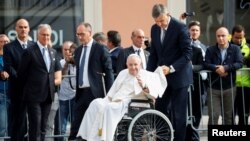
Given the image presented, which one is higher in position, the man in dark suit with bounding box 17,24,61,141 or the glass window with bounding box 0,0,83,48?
the glass window with bounding box 0,0,83,48

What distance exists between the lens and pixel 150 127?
13.1m

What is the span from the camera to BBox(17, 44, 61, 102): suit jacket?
13.5 metres

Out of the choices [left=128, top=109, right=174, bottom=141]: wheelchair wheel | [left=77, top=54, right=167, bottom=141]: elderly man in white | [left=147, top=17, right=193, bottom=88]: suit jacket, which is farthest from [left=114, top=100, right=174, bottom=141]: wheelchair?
[left=147, top=17, right=193, bottom=88]: suit jacket

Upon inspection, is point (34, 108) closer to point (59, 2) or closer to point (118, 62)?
point (118, 62)

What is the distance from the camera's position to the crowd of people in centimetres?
1315

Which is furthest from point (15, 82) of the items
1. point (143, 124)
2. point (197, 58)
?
point (197, 58)

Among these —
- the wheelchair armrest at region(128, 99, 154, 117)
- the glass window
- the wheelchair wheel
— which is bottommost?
the wheelchair wheel

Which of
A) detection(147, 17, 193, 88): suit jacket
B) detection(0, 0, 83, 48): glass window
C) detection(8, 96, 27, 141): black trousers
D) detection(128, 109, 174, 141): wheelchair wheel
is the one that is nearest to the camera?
detection(128, 109, 174, 141): wheelchair wheel

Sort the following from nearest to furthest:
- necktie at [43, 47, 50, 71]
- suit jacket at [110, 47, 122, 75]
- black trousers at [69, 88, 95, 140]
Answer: black trousers at [69, 88, 95, 140]
necktie at [43, 47, 50, 71]
suit jacket at [110, 47, 122, 75]

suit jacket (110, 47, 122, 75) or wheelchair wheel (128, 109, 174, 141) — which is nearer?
wheelchair wheel (128, 109, 174, 141)

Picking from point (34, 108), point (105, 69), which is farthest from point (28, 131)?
point (105, 69)

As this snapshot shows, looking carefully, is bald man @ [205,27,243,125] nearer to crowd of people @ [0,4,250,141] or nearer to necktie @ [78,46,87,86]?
crowd of people @ [0,4,250,141]

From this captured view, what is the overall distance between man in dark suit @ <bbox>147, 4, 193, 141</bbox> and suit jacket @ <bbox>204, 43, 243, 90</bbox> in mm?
1085

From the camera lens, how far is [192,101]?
14.6 meters
